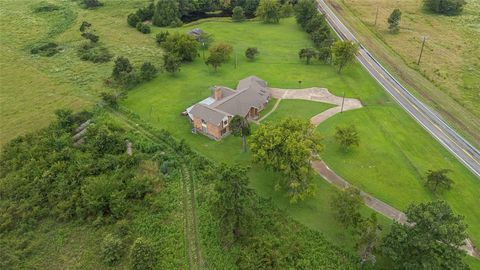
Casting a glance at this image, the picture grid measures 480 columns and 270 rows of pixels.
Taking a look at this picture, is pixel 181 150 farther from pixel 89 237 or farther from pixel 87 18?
pixel 87 18

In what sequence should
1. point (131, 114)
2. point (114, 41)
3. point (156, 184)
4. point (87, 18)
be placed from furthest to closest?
point (87, 18) → point (114, 41) → point (131, 114) → point (156, 184)

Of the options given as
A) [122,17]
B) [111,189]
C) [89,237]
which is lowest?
[89,237]

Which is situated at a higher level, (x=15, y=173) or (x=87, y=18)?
(x=87, y=18)

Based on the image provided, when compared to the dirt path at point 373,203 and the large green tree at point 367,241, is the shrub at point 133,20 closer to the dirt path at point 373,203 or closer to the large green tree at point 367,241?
the dirt path at point 373,203

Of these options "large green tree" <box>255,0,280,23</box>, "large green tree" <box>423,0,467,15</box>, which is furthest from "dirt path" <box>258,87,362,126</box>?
"large green tree" <box>423,0,467,15</box>

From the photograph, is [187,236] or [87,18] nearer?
[187,236]

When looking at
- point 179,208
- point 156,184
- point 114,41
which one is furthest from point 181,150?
point 114,41

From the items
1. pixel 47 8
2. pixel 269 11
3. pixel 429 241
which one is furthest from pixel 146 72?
pixel 47 8

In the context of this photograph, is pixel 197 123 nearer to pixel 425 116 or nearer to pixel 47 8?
pixel 425 116

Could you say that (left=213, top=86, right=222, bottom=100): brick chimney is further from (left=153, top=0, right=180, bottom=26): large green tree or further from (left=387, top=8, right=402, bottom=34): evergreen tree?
(left=387, top=8, right=402, bottom=34): evergreen tree
